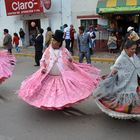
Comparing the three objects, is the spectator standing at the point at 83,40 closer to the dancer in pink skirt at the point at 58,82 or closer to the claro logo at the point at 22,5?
the dancer in pink skirt at the point at 58,82

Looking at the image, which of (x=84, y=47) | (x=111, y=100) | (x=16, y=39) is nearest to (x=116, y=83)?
(x=111, y=100)

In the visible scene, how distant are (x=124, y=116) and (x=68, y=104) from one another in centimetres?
118

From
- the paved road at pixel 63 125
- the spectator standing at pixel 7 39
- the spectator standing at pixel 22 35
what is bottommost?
the spectator standing at pixel 22 35

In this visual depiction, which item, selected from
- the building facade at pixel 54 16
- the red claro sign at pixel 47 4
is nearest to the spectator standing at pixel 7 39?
the building facade at pixel 54 16

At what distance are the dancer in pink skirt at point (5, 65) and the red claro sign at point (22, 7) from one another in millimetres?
12781

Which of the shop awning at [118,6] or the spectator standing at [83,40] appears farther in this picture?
the shop awning at [118,6]

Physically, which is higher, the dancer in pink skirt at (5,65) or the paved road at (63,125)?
the dancer in pink skirt at (5,65)

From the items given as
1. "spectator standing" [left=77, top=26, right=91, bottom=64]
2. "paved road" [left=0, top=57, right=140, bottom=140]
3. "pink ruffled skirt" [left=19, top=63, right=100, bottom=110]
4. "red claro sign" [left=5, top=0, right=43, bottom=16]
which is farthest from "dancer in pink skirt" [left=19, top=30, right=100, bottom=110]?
"red claro sign" [left=5, top=0, right=43, bottom=16]

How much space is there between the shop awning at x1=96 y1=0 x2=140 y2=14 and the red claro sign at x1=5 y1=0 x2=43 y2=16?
4.73 meters

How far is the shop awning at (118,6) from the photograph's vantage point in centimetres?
1734

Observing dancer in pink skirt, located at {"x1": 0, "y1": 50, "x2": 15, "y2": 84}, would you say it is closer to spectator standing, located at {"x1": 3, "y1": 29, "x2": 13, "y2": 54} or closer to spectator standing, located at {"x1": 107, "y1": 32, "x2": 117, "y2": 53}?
spectator standing, located at {"x1": 3, "y1": 29, "x2": 13, "y2": 54}

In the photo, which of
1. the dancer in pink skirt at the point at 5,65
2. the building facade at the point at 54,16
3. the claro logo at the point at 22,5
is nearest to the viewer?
the dancer in pink skirt at the point at 5,65

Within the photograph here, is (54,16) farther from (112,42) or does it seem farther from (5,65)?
(5,65)

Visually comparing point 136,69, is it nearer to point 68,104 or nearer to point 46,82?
point 68,104
